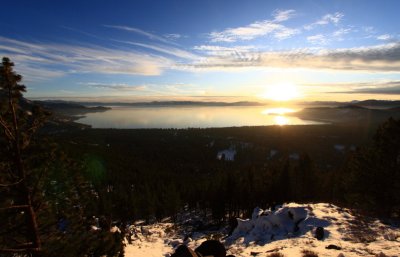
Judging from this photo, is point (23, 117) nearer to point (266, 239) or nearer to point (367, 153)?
point (266, 239)

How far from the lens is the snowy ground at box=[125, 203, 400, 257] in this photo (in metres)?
18.3

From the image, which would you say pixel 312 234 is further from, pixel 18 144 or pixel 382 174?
pixel 18 144

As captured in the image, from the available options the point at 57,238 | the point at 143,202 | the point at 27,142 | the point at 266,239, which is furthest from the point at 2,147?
the point at 143,202

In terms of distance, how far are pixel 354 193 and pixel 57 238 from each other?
30986 millimetres

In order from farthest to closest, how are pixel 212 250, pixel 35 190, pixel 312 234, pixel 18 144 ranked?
pixel 312 234 < pixel 212 250 < pixel 35 190 < pixel 18 144

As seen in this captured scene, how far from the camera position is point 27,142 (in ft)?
35.5

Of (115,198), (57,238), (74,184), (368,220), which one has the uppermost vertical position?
(74,184)

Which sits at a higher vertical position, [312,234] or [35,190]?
[35,190]

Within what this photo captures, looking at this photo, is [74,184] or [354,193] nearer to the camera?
[74,184]

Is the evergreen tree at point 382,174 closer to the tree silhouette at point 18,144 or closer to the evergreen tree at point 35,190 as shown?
the evergreen tree at point 35,190

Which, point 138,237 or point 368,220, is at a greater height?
point 368,220

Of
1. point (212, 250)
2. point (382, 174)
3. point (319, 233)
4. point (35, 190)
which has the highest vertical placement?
point (35, 190)

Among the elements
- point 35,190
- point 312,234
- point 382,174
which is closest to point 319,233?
point 312,234

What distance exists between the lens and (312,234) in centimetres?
2355
